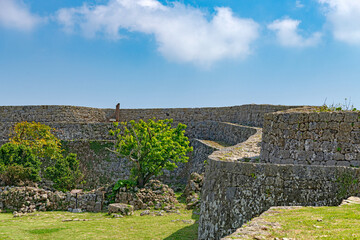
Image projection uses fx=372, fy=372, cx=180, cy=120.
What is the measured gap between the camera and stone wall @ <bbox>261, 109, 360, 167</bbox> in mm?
12375

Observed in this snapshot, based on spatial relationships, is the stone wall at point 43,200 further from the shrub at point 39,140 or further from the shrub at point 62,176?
the shrub at point 39,140

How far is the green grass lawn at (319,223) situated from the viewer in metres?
6.60

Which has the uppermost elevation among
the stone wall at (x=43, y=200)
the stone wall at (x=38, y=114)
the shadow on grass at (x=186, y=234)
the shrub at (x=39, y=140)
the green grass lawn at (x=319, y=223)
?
the stone wall at (x=38, y=114)

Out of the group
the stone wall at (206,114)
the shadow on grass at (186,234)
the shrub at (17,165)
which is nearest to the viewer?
the shadow on grass at (186,234)

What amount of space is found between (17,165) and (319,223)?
25783mm

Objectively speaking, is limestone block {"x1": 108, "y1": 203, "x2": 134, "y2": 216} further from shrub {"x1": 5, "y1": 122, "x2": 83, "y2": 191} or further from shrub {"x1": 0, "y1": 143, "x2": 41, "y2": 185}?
A: shrub {"x1": 0, "y1": 143, "x2": 41, "y2": 185}

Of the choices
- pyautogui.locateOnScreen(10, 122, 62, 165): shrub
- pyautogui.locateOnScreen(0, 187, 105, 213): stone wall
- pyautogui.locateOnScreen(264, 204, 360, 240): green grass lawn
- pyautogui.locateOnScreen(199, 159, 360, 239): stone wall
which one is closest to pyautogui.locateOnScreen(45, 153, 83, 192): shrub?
pyautogui.locateOnScreen(0, 187, 105, 213): stone wall

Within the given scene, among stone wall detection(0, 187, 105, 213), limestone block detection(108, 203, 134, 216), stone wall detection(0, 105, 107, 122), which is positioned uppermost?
stone wall detection(0, 105, 107, 122)

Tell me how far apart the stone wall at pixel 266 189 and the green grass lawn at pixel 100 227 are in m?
4.13

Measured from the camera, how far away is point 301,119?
44.3 ft

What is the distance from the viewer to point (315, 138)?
13.0 m

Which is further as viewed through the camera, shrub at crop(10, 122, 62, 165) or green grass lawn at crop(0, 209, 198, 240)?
shrub at crop(10, 122, 62, 165)

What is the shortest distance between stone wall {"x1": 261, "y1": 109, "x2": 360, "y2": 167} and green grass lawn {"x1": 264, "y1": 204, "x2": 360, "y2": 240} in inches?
165

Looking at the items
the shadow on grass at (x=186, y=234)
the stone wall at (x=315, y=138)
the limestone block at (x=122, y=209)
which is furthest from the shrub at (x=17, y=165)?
the stone wall at (x=315, y=138)
